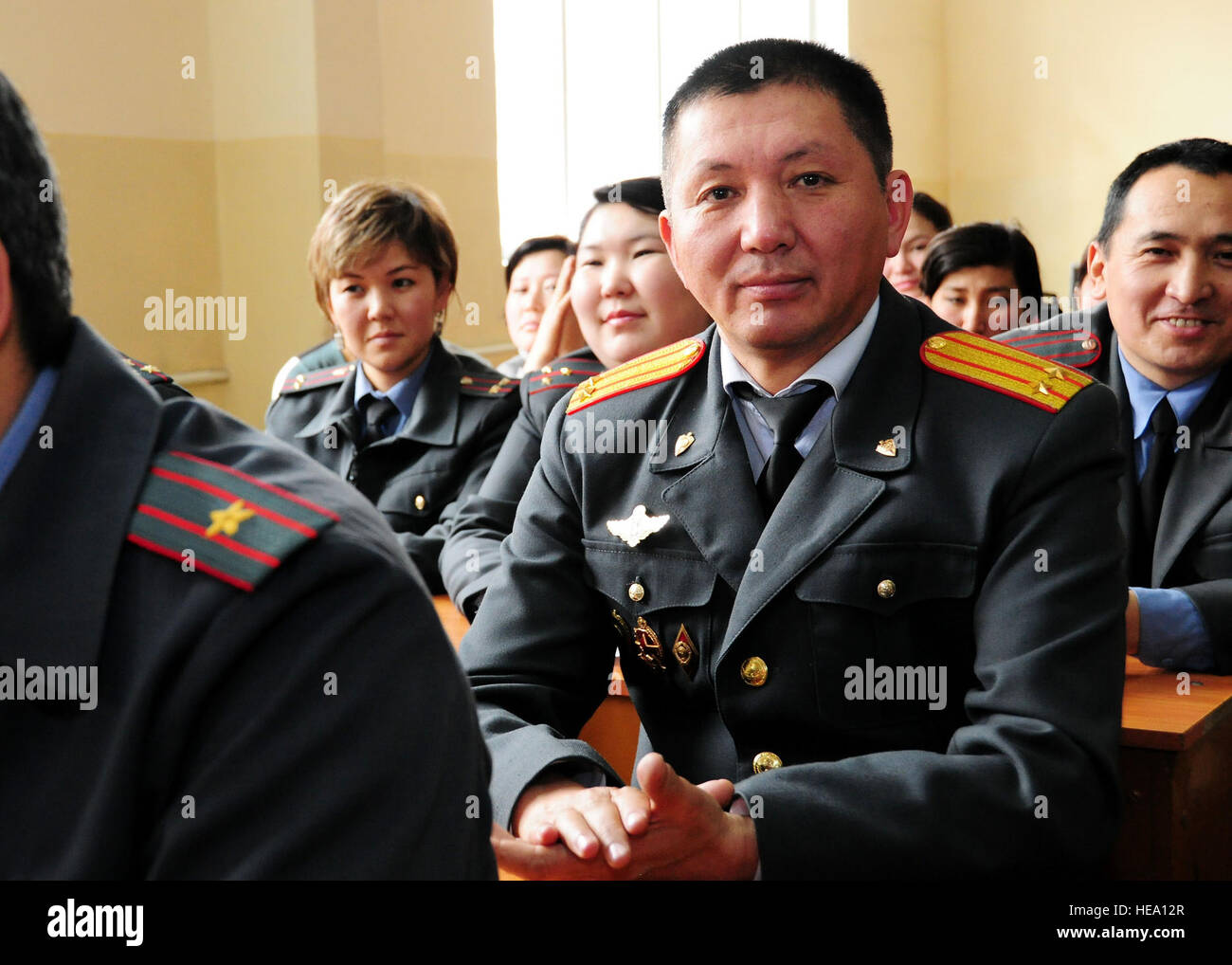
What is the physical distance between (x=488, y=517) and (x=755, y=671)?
47.1 inches

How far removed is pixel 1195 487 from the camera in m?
2.09

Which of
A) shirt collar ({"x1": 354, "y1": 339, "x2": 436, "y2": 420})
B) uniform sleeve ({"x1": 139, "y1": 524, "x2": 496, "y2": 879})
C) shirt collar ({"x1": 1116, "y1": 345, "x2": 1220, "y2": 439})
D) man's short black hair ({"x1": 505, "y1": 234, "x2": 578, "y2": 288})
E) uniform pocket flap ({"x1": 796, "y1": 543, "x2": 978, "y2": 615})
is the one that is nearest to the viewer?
uniform sleeve ({"x1": 139, "y1": 524, "x2": 496, "y2": 879})

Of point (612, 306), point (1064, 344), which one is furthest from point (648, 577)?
point (1064, 344)

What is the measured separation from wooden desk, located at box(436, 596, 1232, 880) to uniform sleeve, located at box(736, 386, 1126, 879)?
273 millimetres

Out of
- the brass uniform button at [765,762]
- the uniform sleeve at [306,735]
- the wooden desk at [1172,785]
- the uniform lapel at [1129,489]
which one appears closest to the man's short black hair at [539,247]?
the uniform lapel at [1129,489]

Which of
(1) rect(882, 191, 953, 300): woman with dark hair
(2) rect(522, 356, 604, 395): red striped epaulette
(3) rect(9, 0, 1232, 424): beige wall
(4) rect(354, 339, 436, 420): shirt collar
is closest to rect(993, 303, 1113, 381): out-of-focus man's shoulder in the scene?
(2) rect(522, 356, 604, 395): red striped epaulette

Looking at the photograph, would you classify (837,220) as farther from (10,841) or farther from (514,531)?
(10,841)

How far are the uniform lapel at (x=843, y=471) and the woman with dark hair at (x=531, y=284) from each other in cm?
275

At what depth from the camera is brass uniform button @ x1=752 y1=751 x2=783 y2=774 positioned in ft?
4.60

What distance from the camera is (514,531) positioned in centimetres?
165

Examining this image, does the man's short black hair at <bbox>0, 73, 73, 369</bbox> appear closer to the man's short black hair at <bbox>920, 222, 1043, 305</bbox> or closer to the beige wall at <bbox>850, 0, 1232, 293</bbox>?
the man's short black hair at <bbox>920, 222, 1043, 305</bbox>

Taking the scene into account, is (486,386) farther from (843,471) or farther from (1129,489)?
(843,471)

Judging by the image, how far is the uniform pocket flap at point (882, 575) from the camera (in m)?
1.36
